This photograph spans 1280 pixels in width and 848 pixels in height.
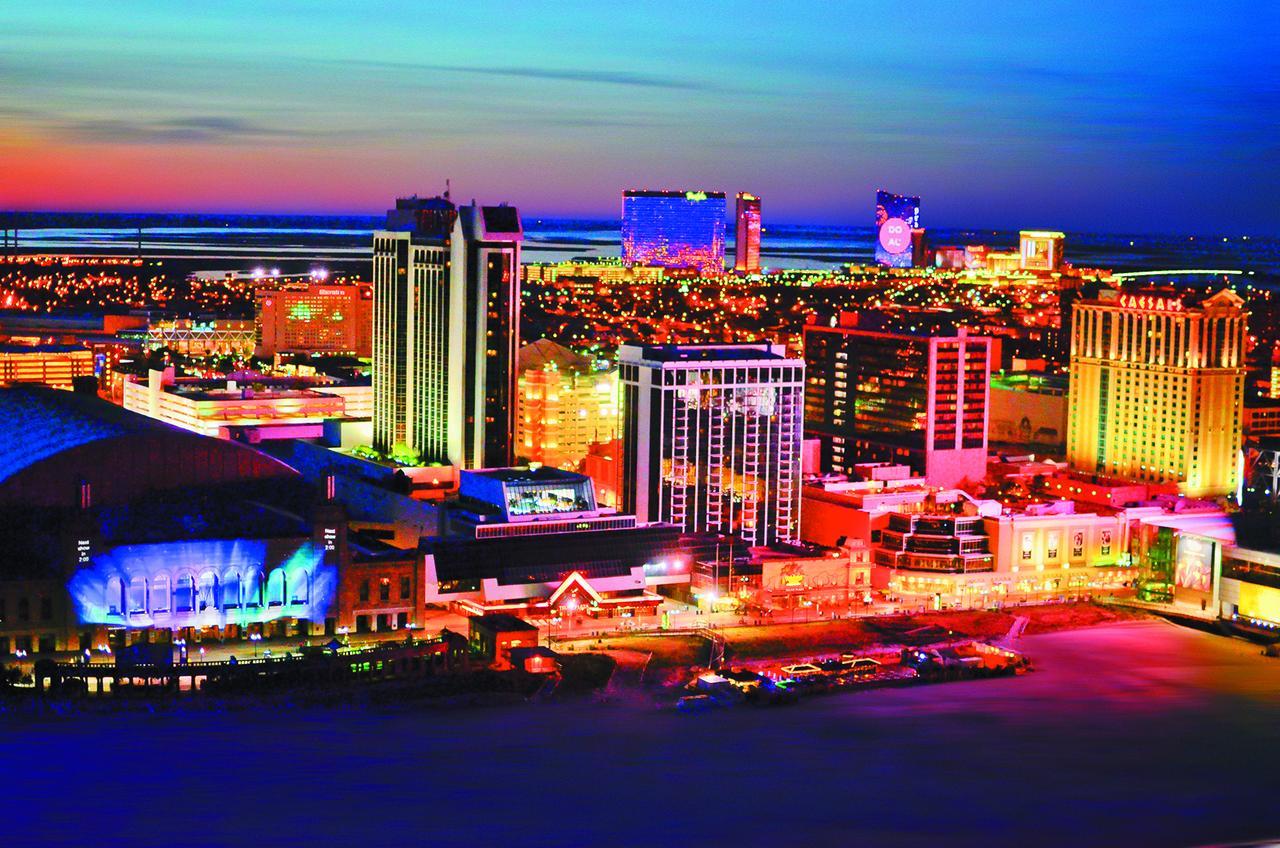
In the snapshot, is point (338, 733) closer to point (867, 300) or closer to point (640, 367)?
point (640, 367)

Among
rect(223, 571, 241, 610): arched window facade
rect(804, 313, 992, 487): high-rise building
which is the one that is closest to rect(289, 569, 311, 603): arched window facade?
rect(223, 571, 241, 610): arched window facade

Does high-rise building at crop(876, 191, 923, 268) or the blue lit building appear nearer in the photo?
the blue lit building

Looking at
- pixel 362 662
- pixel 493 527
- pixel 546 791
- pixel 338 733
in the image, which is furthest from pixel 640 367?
pixel 546 791

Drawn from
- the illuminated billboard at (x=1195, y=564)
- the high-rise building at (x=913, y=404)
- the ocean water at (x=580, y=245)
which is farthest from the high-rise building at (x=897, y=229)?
the illuminated billboard at (x=1195, y=564)

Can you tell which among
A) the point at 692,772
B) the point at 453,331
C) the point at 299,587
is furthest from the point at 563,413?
the point at 692,772

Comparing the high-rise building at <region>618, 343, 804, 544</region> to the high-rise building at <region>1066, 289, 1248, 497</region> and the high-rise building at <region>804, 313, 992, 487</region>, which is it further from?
the high-rise building at <region>1066, 289, 1248, 497</region>

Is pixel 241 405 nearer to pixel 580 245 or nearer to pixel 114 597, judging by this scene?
pixel 114 597
